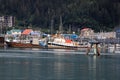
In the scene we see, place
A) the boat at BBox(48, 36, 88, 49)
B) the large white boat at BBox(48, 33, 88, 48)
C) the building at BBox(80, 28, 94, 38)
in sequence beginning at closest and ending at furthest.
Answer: the boat at BBox(48, 36, 88, 49)
the large white boat at BBox(48, 33, 88, 48)
the building at BBox(80, 28, 94, 38)

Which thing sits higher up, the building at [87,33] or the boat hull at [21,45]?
the building at [87,33]

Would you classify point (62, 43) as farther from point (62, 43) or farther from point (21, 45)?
point (21, 45)

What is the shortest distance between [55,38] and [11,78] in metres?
102

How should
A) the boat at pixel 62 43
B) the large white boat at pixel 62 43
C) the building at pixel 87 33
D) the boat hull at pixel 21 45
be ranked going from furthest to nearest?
the building at pixel 87 33 → the boat hull at pixel 21 45 → the large white boat at pixel 62 43 → the boat at pixel 62 43

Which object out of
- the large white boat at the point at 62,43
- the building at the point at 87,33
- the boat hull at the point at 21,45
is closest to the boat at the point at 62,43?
the large white boat at the point at 62,43

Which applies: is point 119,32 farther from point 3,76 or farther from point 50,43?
point 3,76

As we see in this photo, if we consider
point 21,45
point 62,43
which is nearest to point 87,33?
point 21,45

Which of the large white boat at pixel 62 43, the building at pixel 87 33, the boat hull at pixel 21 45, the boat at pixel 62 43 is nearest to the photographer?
the boat at pixel 62 43

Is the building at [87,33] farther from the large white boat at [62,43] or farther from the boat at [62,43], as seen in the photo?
the boat at [62,43]

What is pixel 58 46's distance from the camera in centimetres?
14775

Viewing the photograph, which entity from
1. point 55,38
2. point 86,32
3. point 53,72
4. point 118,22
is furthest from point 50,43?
point 53,72

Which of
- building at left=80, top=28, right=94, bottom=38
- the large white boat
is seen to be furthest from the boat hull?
building at left=80, top=28, right=94, bottom=38

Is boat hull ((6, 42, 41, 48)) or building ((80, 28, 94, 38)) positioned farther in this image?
building ((80, 28, 94, 38))

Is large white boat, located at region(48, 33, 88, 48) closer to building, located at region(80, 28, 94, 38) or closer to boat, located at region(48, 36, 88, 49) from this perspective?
boat, located at region(48, 36, 88, 49)
